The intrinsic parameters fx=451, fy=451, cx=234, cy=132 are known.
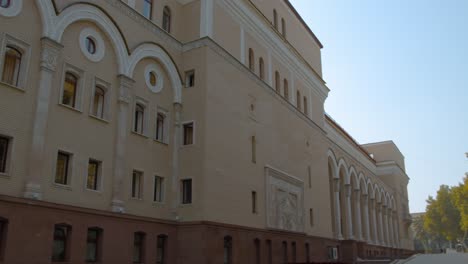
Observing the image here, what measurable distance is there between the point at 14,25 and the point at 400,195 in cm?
5656

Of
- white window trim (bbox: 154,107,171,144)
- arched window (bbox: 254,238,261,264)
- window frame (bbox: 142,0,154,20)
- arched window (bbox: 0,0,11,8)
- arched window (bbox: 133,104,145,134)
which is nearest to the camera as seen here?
arched window (bbox: 0,0,11,8)

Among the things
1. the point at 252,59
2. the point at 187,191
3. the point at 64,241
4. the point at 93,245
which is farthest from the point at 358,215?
the point at 64,241

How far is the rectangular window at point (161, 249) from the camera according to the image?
17234 mm

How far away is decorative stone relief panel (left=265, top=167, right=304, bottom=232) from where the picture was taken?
74.4 ft

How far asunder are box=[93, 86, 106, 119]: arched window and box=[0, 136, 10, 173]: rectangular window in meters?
3.56

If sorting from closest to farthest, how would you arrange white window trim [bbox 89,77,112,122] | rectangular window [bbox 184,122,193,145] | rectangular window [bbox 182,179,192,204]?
white window trim [bbox 89,77,112,122] < rectangular window [bbox 182,179,192,204] < rectangular window [bbox 184,122,193,145]

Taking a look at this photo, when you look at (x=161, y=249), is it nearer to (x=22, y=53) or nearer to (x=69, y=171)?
(x=69, y=171)

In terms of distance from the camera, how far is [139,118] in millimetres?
17719

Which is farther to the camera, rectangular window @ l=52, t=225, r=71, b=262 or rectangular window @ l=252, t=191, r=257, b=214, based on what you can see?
rectangular window @ l=252, t=191, r=257, b=214

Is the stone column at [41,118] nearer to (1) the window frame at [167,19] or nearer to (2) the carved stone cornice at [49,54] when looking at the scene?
(2) the carved stone cornice at [49,54]

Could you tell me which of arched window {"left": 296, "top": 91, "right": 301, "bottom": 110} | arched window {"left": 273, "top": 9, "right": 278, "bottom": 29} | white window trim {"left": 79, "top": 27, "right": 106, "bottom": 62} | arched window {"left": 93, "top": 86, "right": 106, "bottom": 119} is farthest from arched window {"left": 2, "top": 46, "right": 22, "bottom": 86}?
arched window {"left": 296, "top": 91, "right": 301, "bottom": 110}

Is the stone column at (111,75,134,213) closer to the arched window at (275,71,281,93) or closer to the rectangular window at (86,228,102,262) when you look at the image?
the rectangular window at (86,228,102,262)

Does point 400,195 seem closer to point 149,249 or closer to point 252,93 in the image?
point 252,93

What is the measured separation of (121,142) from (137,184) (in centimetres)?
186
